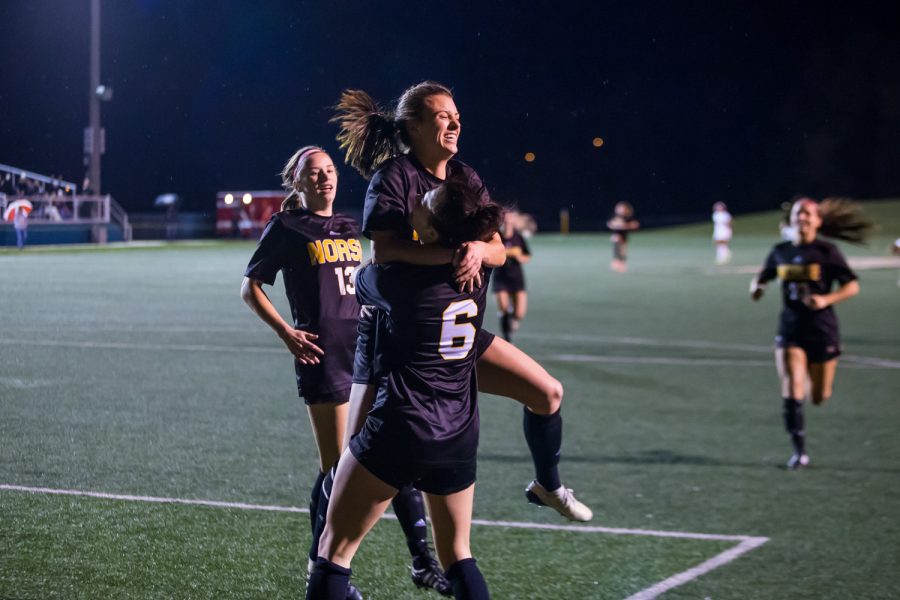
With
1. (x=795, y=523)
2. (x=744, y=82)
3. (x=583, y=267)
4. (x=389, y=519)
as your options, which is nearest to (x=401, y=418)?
(x=389, y=519)

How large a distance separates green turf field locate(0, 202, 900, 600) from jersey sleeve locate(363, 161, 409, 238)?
8.24 ft

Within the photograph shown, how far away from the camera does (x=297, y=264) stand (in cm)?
526

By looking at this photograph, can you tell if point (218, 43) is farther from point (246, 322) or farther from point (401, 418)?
point (246, 322)

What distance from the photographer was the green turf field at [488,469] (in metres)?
6.18

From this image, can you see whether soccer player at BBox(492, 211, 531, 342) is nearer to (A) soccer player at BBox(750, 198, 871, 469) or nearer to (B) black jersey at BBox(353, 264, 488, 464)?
(A) soccer player at BBox(750, 198, 871, 469)

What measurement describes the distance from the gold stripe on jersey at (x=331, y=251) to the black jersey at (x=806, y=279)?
5.02m

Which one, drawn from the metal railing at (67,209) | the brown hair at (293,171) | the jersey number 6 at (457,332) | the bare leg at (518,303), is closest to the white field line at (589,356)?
the bare leg at (518,303)

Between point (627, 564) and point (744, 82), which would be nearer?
point (627, 564)

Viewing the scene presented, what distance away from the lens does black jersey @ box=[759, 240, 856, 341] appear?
9336mm

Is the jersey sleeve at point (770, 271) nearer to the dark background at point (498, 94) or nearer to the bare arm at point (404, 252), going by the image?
the dark background at point (498, 94)

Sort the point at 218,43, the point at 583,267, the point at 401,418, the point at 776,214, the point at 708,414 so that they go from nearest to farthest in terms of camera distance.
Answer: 1. the point at 401,418
2. the point at 218,43
3. the point at 708,414
4. the point at 583,267
5. the point at 776,214

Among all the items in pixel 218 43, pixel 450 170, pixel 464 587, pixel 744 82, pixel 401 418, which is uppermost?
pixel 744 82

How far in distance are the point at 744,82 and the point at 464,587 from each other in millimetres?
83215

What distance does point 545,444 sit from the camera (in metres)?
5.11
